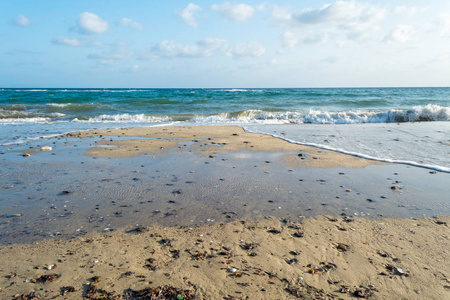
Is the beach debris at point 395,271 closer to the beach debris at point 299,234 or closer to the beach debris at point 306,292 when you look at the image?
the beach debris at point 306,292

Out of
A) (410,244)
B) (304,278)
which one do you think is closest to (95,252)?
(304,278)

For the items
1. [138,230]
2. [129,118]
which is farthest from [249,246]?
[129,118]

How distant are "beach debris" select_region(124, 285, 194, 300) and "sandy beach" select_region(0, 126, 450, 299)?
12 mm

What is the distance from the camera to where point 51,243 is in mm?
2799

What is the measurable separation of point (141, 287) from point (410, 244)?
8.21ft

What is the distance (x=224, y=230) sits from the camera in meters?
3.08

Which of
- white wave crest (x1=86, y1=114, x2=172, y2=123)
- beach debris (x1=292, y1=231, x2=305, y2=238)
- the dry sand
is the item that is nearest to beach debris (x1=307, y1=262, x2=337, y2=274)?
the dry sand

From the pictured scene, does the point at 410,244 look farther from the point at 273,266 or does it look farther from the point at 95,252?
the point at 95,252

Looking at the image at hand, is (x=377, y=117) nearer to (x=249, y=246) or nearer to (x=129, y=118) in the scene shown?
(x=129, y=118)

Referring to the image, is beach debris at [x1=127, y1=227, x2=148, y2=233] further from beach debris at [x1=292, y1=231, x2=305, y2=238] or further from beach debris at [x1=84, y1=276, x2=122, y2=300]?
beach debris at [x1=292, y1=231, x2=305, y2=238]

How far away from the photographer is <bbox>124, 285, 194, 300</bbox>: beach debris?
2.05 meters

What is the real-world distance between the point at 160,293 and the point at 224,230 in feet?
3.65

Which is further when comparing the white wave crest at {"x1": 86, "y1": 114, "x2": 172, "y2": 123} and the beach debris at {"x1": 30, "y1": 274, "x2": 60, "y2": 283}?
the white wave crest at {"x1": 86, "y1": 114, "x2": 172, "y2": 123}

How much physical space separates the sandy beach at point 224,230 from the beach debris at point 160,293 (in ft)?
0.04
